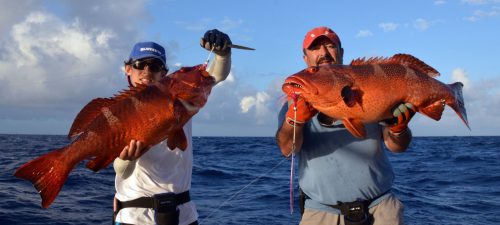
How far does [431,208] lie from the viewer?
A: 10.7m

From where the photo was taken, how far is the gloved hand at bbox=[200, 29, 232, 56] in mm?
4176

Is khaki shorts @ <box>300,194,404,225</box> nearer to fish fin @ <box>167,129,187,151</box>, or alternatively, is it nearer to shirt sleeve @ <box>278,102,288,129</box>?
shirt sleeve @ <box>278,102,288,129</box>

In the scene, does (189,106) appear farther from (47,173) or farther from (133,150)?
(47,173)

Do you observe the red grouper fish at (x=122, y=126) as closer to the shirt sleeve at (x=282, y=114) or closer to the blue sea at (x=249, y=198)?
the shirt sleeve at (x=282, y=114)

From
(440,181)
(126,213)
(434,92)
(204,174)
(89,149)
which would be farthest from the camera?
(204,174)

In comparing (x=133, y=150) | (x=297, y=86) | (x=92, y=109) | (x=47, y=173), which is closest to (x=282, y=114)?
(x=297, y=86)

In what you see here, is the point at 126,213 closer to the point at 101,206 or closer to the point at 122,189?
the point at 122,189

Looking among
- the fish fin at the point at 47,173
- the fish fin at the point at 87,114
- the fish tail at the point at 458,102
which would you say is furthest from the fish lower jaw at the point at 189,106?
the fish tail at the point at 458,102

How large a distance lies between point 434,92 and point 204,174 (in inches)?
554

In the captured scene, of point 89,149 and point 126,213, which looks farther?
point 126,213

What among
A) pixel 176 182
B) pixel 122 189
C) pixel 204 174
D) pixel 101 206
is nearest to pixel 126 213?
pixel 122 189

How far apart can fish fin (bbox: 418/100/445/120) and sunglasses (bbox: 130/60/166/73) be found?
2.42m

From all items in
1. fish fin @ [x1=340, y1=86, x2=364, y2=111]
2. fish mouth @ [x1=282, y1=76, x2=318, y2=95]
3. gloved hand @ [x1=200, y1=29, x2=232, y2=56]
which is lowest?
fish fin @ [x1=340, y1=86, x2=364, y2=111]

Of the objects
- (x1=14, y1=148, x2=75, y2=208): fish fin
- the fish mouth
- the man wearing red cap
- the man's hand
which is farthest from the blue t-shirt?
(x1=14, y1=148, x2=75, y2=208): fish fin
